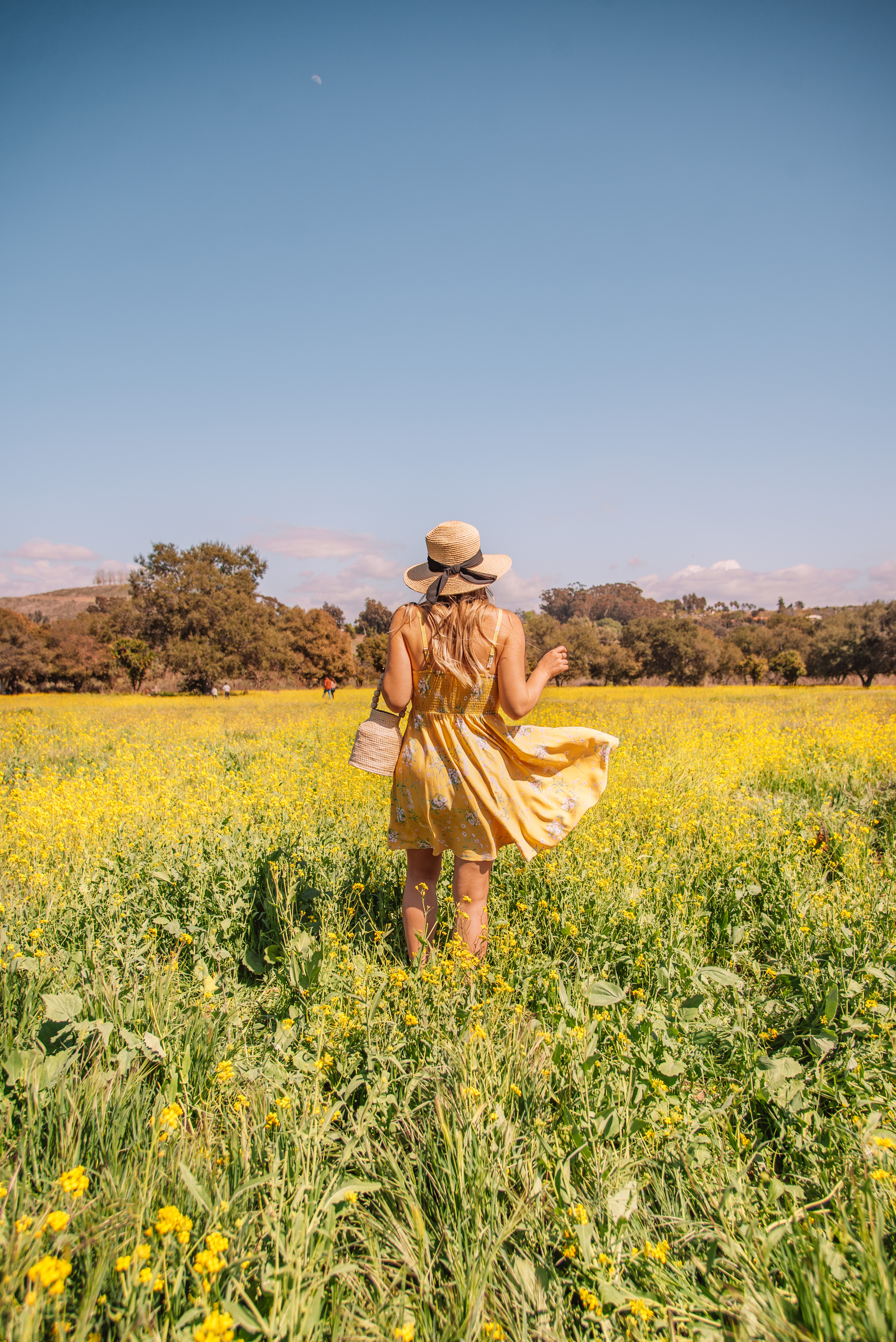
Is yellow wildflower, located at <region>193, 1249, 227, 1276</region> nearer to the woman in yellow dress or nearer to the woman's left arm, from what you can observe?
the woman in yellow dress

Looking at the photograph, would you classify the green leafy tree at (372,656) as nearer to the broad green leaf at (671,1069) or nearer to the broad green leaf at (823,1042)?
the broad green leaf at (823,1042)

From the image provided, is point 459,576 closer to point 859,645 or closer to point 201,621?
point 201,621

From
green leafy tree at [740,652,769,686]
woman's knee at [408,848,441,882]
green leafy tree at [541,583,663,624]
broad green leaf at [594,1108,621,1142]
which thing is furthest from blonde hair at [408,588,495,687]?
green leafy tree at [541,583,663,624]

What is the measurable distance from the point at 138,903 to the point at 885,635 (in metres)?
53.7

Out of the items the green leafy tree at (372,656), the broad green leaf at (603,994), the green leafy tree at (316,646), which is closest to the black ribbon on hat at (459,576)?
the broad green leaf at (603,994)

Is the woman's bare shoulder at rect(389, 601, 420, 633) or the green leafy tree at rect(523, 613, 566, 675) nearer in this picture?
the woman's bare shoulder at rect(389, 601, 420, 633)

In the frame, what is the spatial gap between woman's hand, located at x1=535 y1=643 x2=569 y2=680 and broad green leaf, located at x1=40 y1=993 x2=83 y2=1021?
223cm

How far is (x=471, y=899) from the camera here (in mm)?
2891

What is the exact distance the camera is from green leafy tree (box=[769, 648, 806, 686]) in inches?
2006

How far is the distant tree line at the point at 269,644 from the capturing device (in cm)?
4584

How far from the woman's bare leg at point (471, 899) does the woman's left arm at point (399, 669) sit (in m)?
0.83

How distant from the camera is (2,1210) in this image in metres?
1.40

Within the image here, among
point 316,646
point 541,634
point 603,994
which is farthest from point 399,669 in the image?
point 316,646

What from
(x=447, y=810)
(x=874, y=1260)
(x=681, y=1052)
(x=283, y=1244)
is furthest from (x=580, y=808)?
(x=283, y=1244)
